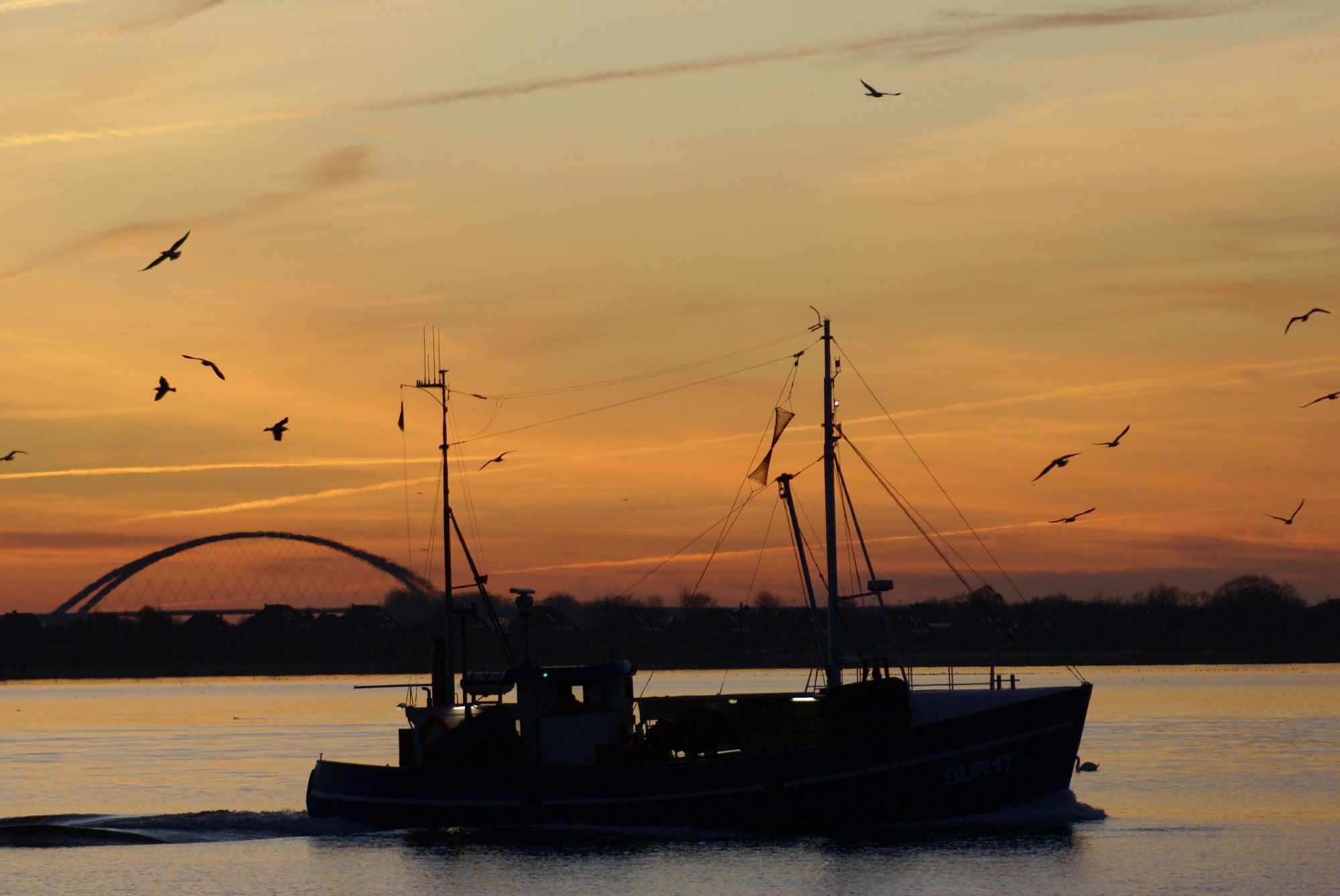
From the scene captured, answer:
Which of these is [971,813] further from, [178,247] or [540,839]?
[178,247]

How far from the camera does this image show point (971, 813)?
4303 cm

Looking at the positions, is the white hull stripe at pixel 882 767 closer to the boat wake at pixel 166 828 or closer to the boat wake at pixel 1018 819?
the boat wake at pixel 1018 819

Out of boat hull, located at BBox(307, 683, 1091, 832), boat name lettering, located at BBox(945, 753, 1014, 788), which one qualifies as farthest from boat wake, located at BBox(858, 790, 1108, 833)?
boat name lettering, located at BBox(945, 753, 1014, 788)

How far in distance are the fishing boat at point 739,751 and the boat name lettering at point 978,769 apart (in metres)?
0.04

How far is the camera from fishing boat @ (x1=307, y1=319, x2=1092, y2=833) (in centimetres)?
4216

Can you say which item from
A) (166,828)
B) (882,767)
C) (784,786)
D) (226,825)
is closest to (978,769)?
(882,767)

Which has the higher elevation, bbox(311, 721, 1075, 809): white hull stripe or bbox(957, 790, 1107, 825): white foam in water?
bbox(311, 721, 1075, 809): white hull stripe

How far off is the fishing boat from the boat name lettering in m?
0.04

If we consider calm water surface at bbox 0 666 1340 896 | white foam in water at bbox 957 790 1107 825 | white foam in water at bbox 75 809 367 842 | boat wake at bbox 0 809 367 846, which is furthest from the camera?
boat wake at bbox 0 809 367 846

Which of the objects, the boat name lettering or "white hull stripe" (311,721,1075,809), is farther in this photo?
the boat name lettering

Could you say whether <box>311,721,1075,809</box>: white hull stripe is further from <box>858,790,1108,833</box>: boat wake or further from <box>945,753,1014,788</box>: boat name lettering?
<box>858,790,1108,833</box>: boat wake

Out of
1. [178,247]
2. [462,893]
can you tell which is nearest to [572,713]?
[462,893]

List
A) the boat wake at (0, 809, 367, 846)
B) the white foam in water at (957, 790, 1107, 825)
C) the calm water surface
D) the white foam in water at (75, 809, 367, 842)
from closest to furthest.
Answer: the calm water surface
the white foam in water at (957, 790, 1107, 825)
the white foam in water at (75, 809, 367, 842)
the boat wake at (0, 809, 367, 846)

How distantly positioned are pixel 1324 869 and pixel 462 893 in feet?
72.6
